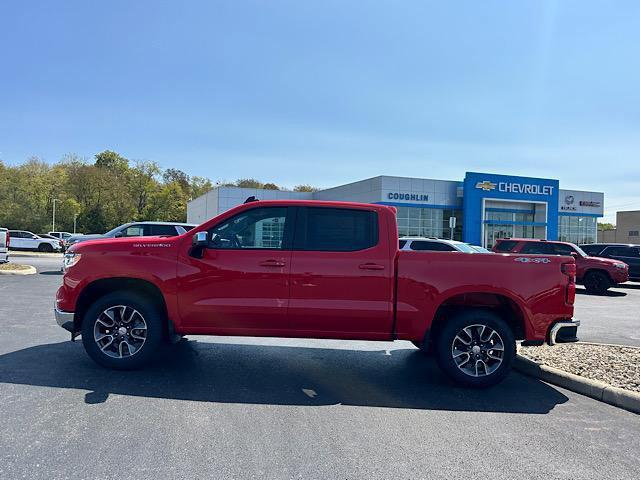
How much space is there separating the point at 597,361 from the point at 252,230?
4.85 meters

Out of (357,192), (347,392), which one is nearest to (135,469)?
(347,392)

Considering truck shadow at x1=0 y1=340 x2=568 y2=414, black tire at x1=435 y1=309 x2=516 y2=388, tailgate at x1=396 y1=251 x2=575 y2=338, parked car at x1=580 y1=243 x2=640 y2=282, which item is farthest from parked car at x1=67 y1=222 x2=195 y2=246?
parked car at x1=580 y1=243 x2=640 y2=282

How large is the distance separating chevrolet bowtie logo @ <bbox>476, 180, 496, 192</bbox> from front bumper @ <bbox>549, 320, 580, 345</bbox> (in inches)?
1479

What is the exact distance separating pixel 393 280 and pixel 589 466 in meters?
2.61

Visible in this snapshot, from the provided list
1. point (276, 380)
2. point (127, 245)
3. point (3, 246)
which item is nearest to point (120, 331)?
point (127, 245)

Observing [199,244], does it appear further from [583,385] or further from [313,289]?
[583,385]

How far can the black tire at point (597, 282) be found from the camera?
18.0 metres

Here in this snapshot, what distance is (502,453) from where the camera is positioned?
13.5 feet

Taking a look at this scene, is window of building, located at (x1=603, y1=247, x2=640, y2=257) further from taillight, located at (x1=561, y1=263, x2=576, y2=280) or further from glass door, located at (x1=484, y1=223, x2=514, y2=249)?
glass door, located at (x1=484, y1=223, x2=514, y2=249)

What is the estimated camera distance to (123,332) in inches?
238

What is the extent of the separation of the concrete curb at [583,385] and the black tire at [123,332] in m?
4.69

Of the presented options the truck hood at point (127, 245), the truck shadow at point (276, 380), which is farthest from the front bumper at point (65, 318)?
the truck hood at point (127, 245)

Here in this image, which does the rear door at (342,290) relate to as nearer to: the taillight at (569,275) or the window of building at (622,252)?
the taillight at (569,275)

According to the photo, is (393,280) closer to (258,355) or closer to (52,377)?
(258,355)
